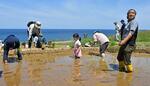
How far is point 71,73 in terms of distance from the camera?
1084 centimetres

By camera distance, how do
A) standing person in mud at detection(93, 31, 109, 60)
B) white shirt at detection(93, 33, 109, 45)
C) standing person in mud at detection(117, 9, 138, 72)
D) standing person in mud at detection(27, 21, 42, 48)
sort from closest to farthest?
standing person in mud at detection(117, 9, 138, 72) < standing person in mud at detection(93, 31, 109, 60) < white shirt at detection(93, 33, 109, 45) < standing person in mud at detection(27, 21, 42, 48)

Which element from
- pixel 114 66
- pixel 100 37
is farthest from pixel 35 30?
pixel 114 66

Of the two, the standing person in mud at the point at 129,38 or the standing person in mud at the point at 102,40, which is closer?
the standing person in mud at the point at 129,38

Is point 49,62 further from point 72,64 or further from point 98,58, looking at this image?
point 98,58

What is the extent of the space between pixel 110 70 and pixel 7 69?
323cm

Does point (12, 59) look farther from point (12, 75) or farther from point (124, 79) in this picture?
point (124, 79)

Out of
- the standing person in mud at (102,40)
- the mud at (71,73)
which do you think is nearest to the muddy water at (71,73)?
the mud at (71,73)

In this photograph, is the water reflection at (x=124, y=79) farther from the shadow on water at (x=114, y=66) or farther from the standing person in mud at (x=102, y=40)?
the standing person in mud at (x=102, y=40)

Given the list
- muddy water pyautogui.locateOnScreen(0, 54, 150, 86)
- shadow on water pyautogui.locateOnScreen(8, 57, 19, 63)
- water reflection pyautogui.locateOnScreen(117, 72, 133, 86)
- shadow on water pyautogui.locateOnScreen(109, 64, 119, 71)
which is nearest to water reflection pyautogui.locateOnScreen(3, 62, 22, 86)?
muddy water pyautogui.locateOnScreen(0, 54, 150, 86)

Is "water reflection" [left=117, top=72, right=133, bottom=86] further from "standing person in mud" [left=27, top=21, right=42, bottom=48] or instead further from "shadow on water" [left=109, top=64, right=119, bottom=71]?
"standing person in mud" [left=27, top=21, right=42, bottom=48]

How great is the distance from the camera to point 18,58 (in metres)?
13.9

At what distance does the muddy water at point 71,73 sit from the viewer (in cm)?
934

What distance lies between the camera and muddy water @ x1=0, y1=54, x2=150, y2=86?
934 centimetres

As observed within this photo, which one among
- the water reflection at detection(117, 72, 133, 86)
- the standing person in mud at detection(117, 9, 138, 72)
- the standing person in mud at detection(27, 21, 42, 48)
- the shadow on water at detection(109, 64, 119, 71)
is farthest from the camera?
the standing person in mud at detection(27, 21, 42, 48)
